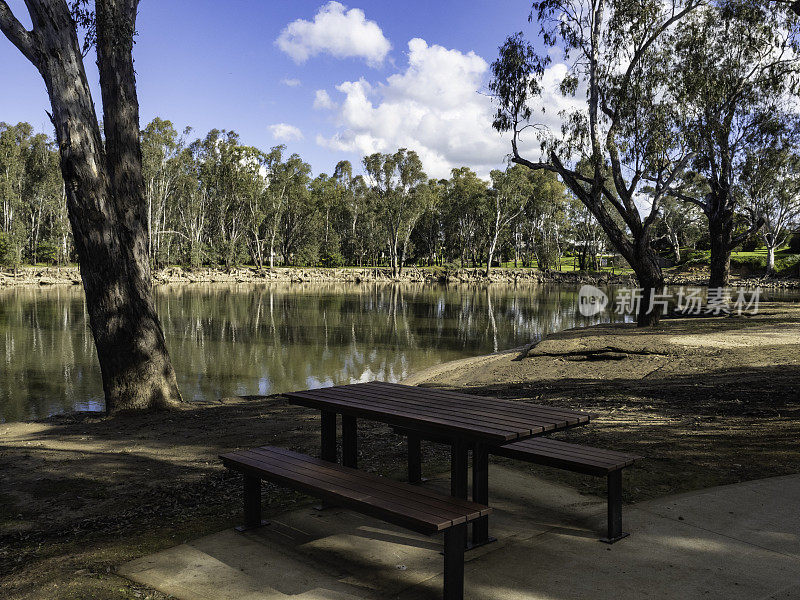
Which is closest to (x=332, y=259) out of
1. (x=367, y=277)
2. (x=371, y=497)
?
(x=367, y=277)

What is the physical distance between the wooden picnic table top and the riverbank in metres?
40.7

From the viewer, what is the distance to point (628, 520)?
3.50 metres

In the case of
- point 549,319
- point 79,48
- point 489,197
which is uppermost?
point 489,197

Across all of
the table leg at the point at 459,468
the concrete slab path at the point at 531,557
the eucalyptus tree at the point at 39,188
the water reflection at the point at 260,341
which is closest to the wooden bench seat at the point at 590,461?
the concrete slab path at the point at 531,557

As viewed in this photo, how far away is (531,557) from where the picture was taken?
3033 millimetres

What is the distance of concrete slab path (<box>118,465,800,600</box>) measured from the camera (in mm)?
2701

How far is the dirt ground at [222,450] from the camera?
328 centimetres

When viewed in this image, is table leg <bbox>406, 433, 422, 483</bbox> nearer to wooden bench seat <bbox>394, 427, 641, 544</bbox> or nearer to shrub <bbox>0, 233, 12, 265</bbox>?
wooden bench seat <bbox>394, 427, 641, 544</bbox>

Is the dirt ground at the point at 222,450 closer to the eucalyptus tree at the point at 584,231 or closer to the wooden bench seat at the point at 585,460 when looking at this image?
the wooden bench seat at the point at 585,460

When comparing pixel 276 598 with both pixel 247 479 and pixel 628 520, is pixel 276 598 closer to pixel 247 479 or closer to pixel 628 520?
pixel 247 479

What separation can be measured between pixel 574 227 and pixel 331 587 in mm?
65191

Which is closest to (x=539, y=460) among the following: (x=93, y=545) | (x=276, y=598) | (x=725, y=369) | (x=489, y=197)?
(x=276, y=598)

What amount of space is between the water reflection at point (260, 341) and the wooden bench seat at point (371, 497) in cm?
712

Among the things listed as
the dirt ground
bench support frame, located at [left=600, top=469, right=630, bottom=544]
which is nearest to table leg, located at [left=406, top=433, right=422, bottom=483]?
the dirt ground
